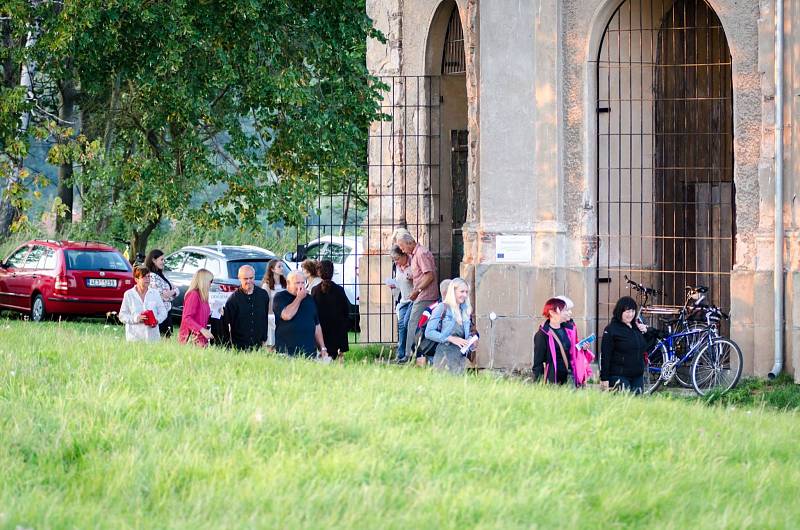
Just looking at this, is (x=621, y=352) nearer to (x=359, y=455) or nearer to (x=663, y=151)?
(x=359, y=455)

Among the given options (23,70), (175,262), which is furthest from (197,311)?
(175,262)

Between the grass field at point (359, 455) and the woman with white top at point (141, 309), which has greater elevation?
the woman with white top at point (141, 309)

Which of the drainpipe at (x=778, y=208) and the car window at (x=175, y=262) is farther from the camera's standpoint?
the car window at (x=175, y=262)

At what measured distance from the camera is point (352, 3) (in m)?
22.8

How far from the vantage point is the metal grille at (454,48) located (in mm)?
20453

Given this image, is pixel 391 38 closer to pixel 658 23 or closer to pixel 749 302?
pixel 658 23

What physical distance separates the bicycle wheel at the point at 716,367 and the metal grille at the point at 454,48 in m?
6.71

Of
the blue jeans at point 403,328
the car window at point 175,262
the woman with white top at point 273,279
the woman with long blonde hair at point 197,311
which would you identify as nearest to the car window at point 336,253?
the car window at point 175,262

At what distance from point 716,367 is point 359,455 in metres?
8.85

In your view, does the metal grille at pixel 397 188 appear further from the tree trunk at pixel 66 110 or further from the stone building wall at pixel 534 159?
the tree trunk at pixel 66 110

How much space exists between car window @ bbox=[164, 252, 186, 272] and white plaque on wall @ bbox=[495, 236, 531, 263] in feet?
34.1

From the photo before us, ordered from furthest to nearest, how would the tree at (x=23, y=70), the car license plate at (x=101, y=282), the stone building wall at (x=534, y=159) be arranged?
the car license plate at (x=101, y=282), the tree at (x=23, y=70), the stone building wall at (x=534, y=159)

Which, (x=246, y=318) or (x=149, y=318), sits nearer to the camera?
(x=246, y=318)

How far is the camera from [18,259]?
26.1 metres
